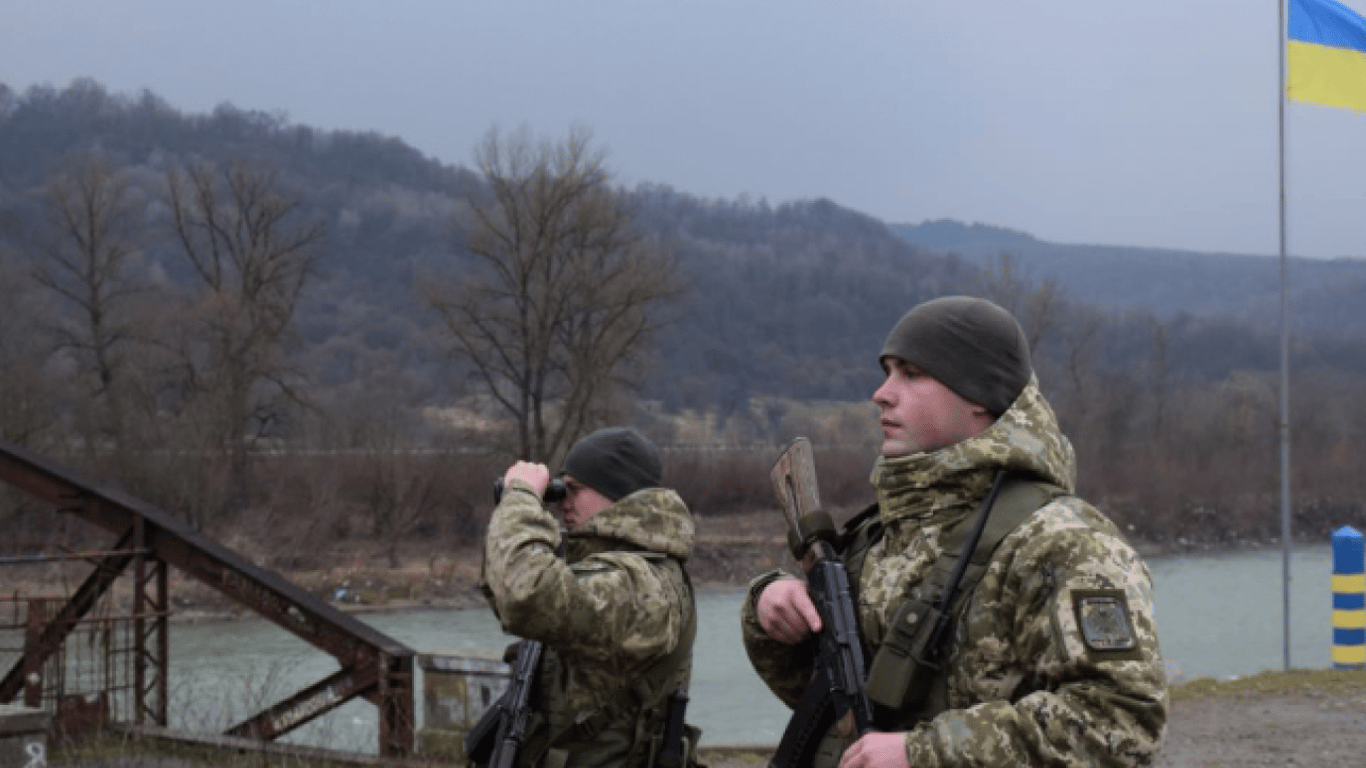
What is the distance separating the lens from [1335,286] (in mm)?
180875

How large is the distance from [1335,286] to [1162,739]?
192m

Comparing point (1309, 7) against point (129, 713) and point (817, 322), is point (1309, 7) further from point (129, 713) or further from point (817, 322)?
point (817, 322)

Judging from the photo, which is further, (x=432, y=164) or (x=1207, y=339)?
(x=432, y=164)

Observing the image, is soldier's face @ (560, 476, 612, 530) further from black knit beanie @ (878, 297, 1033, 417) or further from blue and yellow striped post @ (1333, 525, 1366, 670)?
blue and yellow striped post @ (1333, 525, 1366, 670)

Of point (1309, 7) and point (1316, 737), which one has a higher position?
point (1309, 7)

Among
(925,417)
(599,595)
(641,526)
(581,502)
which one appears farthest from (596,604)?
(925,417)

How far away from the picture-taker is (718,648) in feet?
77.4

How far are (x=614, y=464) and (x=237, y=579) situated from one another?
6.09 meters

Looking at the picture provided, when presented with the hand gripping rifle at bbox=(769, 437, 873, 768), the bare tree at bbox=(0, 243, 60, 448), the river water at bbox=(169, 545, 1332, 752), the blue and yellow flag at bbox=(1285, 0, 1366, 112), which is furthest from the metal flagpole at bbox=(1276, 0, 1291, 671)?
the bare tree at bbox=(0, 243, 60, 448)

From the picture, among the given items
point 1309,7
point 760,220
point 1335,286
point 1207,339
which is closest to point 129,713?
point 1309,7

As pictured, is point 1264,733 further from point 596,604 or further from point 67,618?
point 67,618

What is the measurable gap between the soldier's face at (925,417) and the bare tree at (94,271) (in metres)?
45.7

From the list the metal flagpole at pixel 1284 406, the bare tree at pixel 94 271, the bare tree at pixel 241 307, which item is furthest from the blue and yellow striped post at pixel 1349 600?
the bare tree at pixel 94 271

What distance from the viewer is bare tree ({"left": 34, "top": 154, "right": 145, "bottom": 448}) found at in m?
49.9
